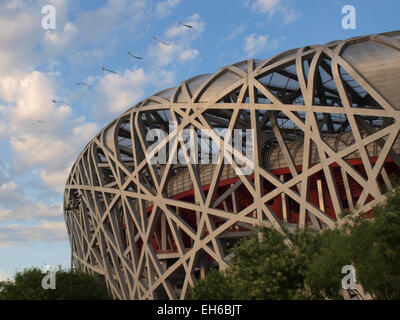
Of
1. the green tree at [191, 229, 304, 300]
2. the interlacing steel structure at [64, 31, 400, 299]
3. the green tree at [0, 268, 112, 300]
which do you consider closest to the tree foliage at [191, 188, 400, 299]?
the green tree at [191, 229, 304, 300]

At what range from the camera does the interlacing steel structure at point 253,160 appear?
1034 inches

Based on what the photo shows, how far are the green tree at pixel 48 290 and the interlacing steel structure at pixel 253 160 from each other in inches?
221

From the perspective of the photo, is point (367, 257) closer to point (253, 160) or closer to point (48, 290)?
point (253, 160)

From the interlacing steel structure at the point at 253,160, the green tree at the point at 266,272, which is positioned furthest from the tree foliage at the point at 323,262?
the interlacing steel structure at the point at 253,160

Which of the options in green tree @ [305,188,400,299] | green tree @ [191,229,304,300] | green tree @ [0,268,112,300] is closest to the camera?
green tree @ [305,188,400,299]

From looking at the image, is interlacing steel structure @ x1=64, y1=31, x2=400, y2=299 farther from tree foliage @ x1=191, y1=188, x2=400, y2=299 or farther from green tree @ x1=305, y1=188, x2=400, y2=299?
green tree @ x1=305, y1=188, x2=400, y2=299

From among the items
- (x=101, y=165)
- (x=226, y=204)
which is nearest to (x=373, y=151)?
(x=226, y=204)

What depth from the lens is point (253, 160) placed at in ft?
98.4

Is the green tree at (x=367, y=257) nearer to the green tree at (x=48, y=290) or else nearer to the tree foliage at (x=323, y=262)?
the tree foliage at (x=323, y=262)

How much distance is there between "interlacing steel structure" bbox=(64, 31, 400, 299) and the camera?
86.2 ft

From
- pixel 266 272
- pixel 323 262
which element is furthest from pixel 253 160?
pixel 323 262

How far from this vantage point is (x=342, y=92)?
26.5m

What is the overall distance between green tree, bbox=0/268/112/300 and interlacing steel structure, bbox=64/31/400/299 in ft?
18.4

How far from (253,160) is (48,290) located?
15.5 meters
